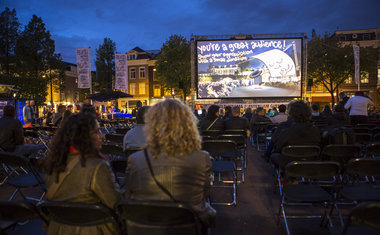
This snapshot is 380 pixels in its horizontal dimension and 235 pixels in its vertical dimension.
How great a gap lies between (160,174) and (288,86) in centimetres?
1644

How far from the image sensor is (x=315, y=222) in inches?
120

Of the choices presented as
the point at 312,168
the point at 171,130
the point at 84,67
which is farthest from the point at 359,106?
the point at 84,67

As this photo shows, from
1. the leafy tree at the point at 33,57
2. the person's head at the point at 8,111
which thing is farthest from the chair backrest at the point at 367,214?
the leafy tree at the point at 33,57

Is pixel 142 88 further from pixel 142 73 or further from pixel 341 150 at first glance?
pixel 341 150

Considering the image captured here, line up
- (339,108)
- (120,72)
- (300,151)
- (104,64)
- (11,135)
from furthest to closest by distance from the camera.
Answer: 1. (104,64)
2. (120,72)
3. (339,108)
4. (11,135)
5. (300,151)

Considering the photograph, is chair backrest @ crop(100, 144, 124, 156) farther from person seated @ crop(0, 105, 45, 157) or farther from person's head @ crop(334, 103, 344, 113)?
person's head @ crop(334, 103, 344, 113)

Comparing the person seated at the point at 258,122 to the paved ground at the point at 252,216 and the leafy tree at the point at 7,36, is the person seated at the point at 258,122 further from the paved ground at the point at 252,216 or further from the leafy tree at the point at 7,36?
the leafy tree at the point at 7,36

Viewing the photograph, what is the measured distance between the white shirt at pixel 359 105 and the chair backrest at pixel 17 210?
25.7 ft

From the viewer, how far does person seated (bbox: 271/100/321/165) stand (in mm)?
3469

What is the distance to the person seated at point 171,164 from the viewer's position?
1.65m

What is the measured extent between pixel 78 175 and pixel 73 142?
0.74ft

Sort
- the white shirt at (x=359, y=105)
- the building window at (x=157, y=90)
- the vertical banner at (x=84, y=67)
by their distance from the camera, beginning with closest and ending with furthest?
1. the white shirt at (x=359, y=105)
2. the vertical banner at (x=84, y=67)
3. the building window at (x=157, y=90)

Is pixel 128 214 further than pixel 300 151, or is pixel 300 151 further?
pixel 300 151

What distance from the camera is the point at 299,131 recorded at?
3500 mm
